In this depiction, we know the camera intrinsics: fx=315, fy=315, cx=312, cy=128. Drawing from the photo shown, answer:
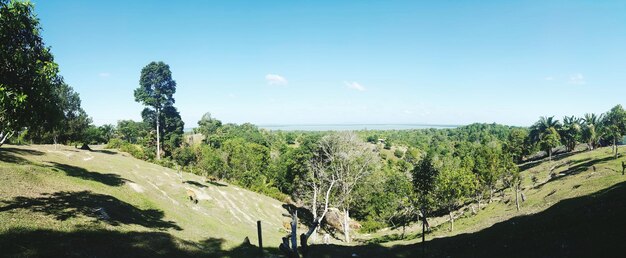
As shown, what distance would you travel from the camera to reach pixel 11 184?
27484 mm

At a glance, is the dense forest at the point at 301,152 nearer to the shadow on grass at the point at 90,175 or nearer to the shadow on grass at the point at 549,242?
the shadow on grass at the point at 549,242

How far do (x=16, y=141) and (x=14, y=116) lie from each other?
62.8m

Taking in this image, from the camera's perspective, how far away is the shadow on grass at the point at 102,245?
18.1m

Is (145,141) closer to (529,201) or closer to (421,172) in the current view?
(421,172)

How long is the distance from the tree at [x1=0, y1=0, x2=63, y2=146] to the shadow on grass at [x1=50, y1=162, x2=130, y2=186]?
18862mm

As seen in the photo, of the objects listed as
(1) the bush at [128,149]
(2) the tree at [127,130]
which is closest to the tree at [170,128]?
(1) the bush at [128,149]

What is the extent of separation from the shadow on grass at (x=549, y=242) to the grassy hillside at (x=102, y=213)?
549 inches

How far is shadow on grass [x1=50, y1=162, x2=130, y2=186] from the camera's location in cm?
3792

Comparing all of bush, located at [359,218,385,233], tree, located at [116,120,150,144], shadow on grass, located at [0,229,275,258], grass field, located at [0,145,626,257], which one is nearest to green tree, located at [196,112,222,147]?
tree, located at [116,120,150,144]

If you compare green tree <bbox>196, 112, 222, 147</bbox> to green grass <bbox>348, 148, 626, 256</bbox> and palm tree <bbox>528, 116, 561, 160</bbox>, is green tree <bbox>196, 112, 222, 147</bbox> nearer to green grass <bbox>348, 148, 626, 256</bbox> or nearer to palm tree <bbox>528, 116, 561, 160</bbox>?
green grass <bbox>348, 148, 626, 256</bbox>

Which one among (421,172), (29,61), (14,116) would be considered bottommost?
(421,172)

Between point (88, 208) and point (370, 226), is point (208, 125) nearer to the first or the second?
point (370, 226)

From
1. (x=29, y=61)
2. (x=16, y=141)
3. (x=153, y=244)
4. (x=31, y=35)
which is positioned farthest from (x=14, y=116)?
(x=16, y=141)

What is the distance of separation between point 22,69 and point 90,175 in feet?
83.7
